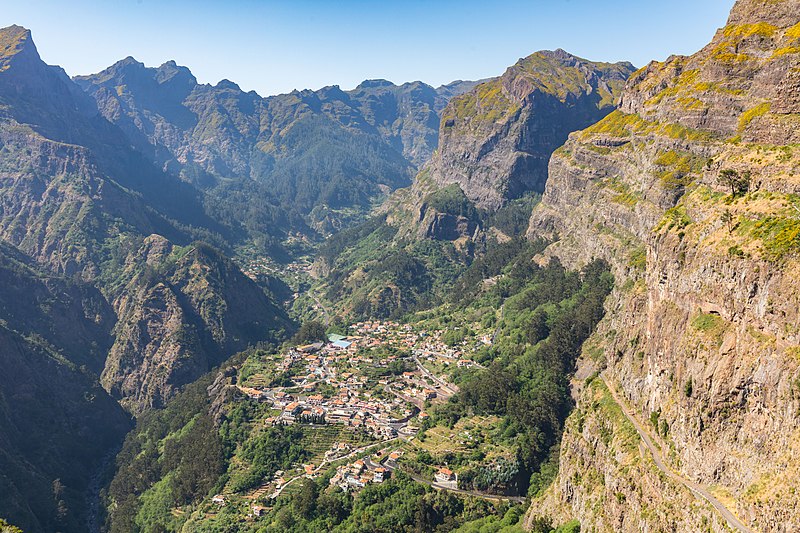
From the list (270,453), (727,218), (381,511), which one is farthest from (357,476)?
(727,218)

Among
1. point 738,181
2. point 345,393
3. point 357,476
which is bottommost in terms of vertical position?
point 357,476

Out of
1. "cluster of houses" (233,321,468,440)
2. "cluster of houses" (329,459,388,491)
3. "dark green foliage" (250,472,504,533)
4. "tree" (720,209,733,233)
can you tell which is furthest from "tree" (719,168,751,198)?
"cluster of houses" (233,321,468,440)

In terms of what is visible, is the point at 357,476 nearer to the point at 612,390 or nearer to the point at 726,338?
the point at 612,390

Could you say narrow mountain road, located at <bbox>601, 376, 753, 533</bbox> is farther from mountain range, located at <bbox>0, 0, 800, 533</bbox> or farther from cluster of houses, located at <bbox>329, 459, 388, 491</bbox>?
cluster of houses, located at <bbox>329, 459, 388, 491</bbox>

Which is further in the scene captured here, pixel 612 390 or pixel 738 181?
pixel 612 390

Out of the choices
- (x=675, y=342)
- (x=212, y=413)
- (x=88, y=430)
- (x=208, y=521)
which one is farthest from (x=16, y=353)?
(x=675, y=342)
